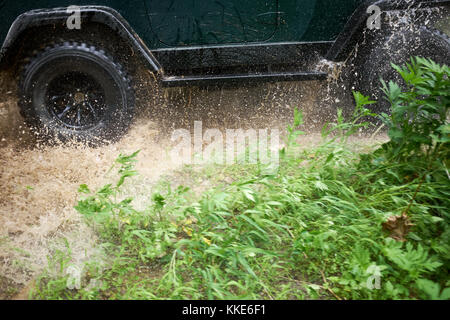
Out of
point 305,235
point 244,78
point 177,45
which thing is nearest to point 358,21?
point 244,78

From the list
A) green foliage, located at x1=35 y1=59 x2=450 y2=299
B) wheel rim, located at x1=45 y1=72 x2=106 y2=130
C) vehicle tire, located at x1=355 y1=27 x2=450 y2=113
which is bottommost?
green foliage, located at x1=35 y1=59 x2=450 y2=299

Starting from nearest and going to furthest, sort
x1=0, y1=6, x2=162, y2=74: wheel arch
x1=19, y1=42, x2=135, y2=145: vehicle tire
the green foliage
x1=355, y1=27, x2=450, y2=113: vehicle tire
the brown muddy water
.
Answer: the green foliage → the brown muddy water → x1=0, y1=6, x2=162, y2=74: wheel arch → x1=19, y1=42, x2=135, y2=145: vehicle tire → x1=355, y1=27, x2=450, y2=113: vehicle tire

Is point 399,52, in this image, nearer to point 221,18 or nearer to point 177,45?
point 221,18

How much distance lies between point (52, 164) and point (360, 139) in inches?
111

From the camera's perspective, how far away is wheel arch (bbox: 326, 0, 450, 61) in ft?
9.61

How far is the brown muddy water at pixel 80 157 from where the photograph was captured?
83.5 inches

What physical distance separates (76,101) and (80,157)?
514mm

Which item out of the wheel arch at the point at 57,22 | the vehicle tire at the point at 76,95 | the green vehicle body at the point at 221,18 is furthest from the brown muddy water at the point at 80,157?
the green vehicle body at the point at 221,18

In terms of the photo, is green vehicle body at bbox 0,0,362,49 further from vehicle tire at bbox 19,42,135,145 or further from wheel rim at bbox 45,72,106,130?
wheel rim at bbox 45,72,106,130

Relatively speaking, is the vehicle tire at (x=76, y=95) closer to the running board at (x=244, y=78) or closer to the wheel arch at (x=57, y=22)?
the wheel arch at (x=57, y=22)

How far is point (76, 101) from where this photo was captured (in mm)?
3154

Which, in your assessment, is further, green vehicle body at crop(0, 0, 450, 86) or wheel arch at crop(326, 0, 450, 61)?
wheel arch at crop(326, 0, 450, 61)

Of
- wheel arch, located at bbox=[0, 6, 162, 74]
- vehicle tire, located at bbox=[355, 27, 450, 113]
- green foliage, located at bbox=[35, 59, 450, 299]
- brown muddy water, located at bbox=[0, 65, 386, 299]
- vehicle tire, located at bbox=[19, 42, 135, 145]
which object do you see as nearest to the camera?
green foliage, located at bbox=[35, 59, 450, 299]

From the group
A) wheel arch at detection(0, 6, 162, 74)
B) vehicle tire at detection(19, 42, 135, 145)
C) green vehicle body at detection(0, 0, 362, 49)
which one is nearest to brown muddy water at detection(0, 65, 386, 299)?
vehicle tire at detection(19, 42, 135, 145)
